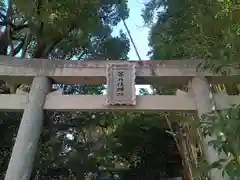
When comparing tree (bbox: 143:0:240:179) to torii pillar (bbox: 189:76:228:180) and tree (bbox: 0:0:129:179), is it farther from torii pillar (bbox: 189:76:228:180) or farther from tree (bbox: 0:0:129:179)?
tree (bbox: 0:0:129:179)

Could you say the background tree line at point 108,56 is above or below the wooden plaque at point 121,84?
above

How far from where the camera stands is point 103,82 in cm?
438

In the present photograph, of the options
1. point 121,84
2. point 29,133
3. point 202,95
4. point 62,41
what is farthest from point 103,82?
point 62,41

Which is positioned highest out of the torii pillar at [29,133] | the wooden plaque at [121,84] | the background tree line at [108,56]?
the background tree line at [108,56]

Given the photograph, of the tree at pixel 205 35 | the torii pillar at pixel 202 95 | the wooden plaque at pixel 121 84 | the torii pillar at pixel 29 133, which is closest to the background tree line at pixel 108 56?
the tree at pixel 205 35

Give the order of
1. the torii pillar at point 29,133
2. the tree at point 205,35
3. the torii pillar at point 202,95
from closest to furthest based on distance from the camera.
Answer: the tree at point 205,35 < the torii pillar at point 29,133 < the torii pillar at point 202,95

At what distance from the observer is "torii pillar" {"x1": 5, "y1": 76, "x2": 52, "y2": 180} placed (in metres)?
3.53

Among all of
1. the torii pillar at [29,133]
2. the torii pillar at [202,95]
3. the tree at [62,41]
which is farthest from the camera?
the tree at [62,41]

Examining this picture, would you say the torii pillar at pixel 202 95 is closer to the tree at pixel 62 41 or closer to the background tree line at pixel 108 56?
the background tree line at pixel 108 56

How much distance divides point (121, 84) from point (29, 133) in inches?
50.1

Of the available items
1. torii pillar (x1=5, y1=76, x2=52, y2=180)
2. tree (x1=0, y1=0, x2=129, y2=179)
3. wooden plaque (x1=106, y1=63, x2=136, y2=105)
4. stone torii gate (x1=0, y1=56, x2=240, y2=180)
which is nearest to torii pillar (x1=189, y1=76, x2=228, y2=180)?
stone torii gate (x1=0, y1=56, x2=240, y2=180)

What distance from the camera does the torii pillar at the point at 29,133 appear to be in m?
3.53

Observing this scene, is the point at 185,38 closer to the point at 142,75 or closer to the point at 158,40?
the point at 142,75

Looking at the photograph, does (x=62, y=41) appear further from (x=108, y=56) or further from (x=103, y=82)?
(x=103, y=82)
